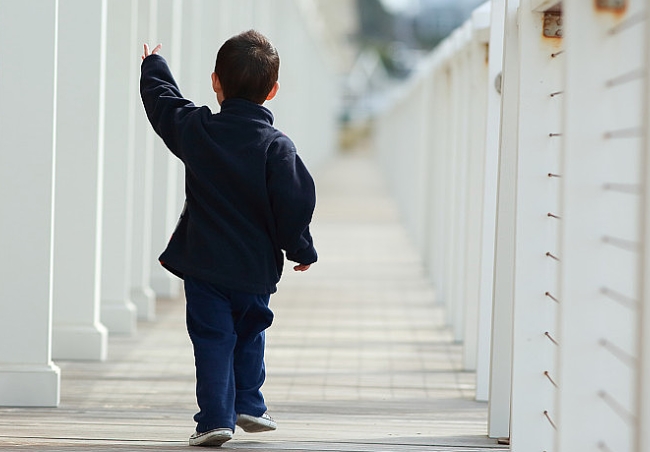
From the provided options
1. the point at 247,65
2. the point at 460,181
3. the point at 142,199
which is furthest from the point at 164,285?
the point at 247,65

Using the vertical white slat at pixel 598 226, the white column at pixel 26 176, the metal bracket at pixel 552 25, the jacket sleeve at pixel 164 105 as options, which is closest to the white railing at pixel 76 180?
the white column at pixel 26 176

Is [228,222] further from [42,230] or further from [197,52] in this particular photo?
[197,52]

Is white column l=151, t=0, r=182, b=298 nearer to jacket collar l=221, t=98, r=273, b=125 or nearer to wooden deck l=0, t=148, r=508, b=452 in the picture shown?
wooden deck l=0, t=148, r=508, b=452

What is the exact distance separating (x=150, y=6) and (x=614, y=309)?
330cm

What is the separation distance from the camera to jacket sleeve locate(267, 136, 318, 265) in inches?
105

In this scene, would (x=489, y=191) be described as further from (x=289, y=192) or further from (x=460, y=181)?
(x=460, y=181)

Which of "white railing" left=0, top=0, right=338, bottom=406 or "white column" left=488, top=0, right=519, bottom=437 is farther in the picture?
"white railing" left=0, top=0, right=338, bottom=406

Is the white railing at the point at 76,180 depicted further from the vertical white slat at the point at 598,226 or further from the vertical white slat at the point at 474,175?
the vertical white slat at the point at 598,226

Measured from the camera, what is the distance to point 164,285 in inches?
227

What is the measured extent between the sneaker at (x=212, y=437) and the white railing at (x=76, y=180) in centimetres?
62

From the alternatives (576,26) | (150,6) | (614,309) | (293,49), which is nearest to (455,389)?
(614,309)

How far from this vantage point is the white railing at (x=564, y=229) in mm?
2031

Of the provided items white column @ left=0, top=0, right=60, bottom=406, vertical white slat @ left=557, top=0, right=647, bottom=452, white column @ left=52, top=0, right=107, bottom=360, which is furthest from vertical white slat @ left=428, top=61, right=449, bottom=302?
vertical white slat @ left=557, top=0, right=647, bottom=452

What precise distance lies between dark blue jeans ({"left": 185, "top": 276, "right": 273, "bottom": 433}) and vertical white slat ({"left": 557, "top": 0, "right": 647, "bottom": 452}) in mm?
897
